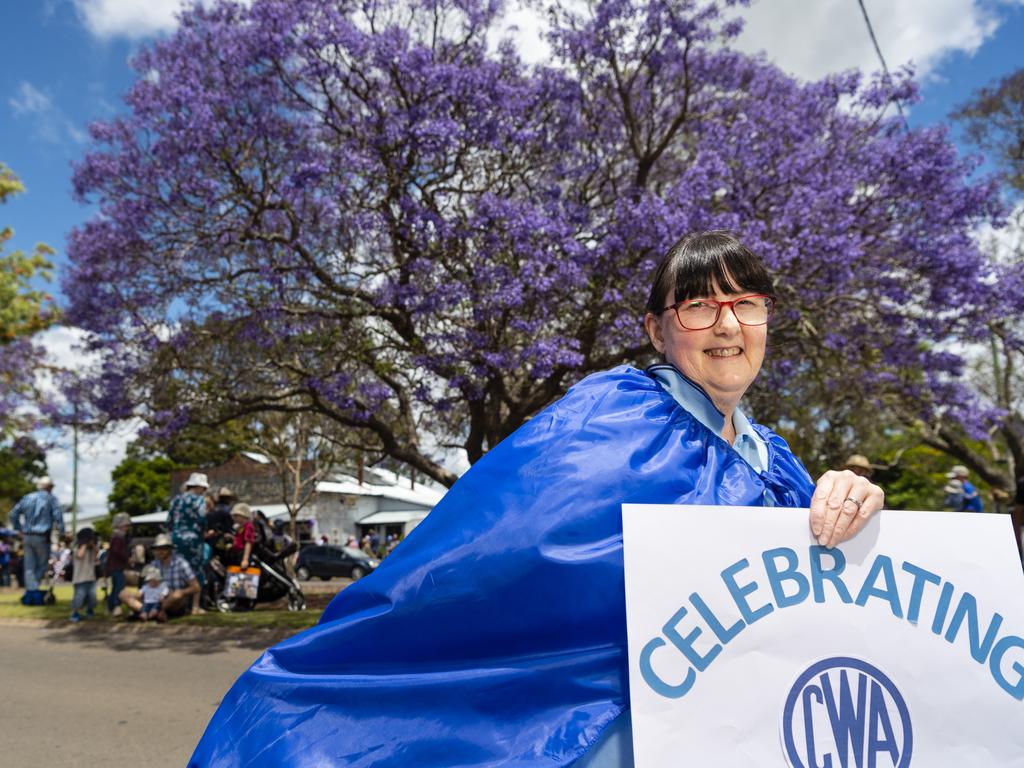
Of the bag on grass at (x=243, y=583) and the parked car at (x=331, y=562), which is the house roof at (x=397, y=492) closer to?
the parked car at (x=331, y=562)

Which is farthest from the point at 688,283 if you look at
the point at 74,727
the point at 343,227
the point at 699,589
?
the point at 343,227

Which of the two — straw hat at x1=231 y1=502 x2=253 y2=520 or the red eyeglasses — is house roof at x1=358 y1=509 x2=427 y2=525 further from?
the red eyeglasses

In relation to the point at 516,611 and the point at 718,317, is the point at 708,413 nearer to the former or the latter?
the point at 718,317

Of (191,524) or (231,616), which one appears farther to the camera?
(191,524)

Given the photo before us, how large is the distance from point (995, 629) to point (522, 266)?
8.07 metres

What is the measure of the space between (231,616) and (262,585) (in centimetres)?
99

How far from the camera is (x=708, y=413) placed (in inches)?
72.0

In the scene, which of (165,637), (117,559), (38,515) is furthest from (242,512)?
(38,515)

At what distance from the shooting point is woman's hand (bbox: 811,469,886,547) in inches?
60.9

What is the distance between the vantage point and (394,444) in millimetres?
11430

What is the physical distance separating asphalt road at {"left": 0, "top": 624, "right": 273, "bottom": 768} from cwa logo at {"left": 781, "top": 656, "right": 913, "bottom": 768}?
174 inches

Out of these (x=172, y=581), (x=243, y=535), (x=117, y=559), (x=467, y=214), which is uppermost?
(x=467, y=214)

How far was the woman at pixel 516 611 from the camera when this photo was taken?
5.07 feet

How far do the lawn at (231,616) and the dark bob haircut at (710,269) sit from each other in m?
8.51
